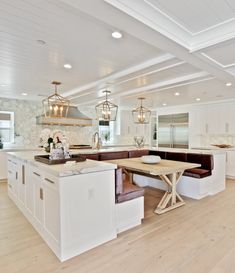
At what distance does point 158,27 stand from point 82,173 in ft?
5.73

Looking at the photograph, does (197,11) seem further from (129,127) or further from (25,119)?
(129,127)

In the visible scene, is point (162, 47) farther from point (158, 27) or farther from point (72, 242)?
point (72, 242)

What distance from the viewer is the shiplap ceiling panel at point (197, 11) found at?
1793mm

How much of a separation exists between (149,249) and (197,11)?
2.57 metres

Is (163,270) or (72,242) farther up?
(72,242)

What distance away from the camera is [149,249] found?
224cm

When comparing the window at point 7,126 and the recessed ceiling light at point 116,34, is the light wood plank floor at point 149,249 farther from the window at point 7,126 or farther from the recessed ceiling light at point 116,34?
the window at point 7,126

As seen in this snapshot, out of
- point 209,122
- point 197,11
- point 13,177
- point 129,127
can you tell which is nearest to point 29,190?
point 13,177

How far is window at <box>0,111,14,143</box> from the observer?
599 centimetres

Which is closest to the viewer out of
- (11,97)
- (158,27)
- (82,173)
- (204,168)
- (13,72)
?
(158,27)

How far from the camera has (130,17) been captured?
1.81 meters

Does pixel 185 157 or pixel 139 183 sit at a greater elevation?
pixel 185 157

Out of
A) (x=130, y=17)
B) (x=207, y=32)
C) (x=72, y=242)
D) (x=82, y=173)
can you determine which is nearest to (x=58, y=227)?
(x=72, y=242)

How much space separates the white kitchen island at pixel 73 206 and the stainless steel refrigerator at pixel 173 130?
590 centimetres
